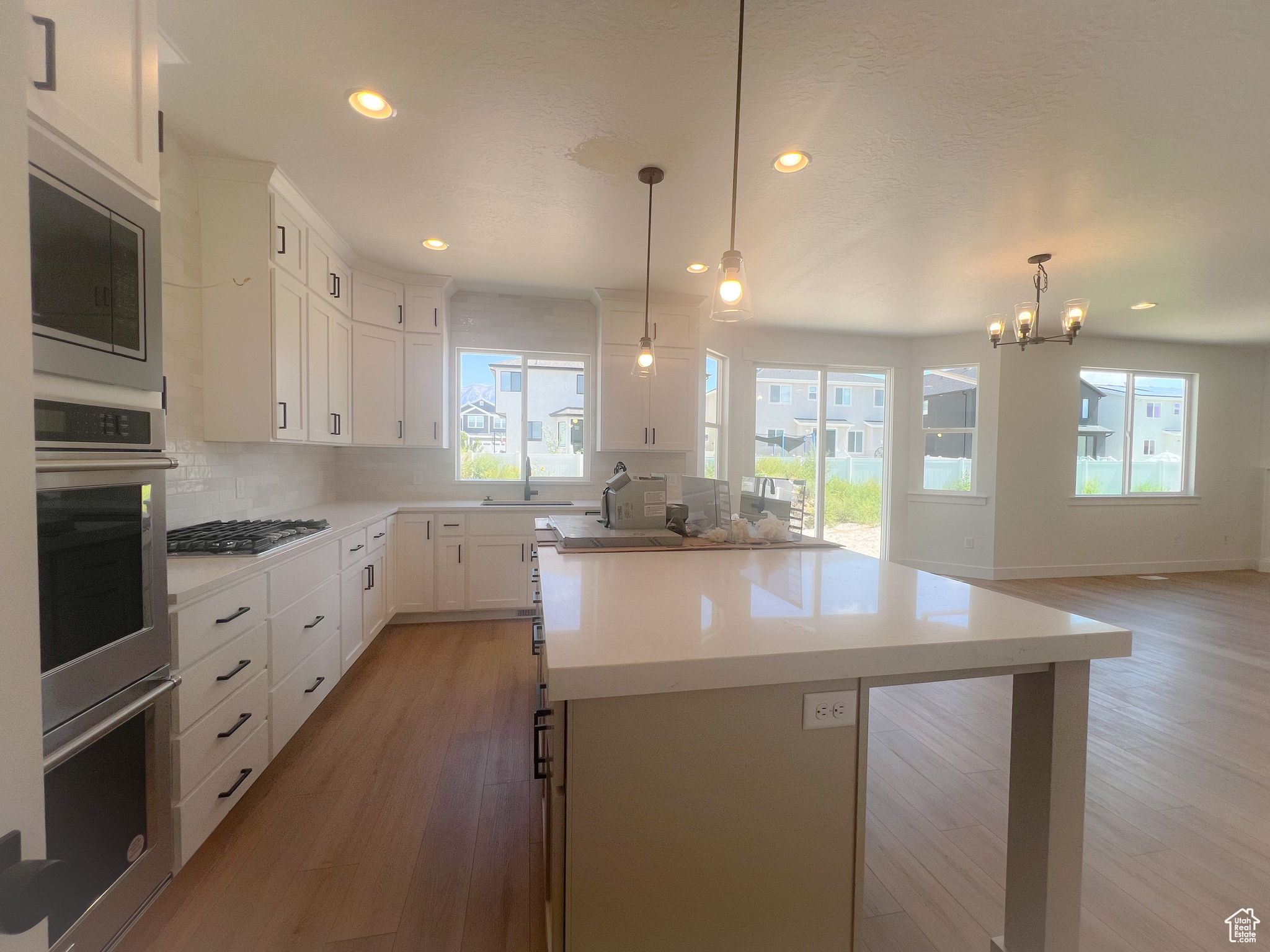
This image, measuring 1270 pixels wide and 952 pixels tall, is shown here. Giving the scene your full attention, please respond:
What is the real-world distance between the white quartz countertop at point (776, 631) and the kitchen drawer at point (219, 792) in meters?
1.30

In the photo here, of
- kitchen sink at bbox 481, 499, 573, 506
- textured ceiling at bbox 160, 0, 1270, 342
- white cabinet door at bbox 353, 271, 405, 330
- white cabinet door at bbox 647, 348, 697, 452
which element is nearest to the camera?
textured ceiling at bbox 160, 0, 1270, 342

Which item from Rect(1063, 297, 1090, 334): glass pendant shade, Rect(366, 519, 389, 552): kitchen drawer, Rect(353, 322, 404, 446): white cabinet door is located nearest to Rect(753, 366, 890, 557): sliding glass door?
Rect(1063, 297, 1090, 334): glass pendant shade

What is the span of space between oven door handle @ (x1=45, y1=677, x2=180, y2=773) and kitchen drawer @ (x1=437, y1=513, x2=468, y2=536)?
2.45 metres

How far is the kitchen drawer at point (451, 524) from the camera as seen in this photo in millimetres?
3930

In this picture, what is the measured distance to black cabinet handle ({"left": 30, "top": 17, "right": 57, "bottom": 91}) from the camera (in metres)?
1.00

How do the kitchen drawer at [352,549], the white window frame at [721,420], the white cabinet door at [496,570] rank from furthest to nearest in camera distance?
the white window frame at [721,420]
the white cabinet door at [496,570]
the kitchen drawer at [352,549]

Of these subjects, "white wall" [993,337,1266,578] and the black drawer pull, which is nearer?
the black drawer pull

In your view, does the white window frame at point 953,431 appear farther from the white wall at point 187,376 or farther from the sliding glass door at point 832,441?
the white wall at point 187,376

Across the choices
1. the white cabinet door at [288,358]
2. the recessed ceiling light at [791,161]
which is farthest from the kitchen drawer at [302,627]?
the recessed ceiling light at [791,161]

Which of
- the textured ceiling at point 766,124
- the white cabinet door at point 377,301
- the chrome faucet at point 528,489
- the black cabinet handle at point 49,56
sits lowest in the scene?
the chrome faucet at point 528,489

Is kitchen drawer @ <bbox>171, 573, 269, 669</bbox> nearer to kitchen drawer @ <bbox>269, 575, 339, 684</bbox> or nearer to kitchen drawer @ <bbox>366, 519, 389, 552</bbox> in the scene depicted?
kitchen drawer @ <bbox>269, 575, 339, 684</bbox>

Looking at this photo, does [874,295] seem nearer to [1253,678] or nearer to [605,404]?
[605,404]

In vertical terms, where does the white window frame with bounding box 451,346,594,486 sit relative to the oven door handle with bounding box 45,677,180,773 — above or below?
above

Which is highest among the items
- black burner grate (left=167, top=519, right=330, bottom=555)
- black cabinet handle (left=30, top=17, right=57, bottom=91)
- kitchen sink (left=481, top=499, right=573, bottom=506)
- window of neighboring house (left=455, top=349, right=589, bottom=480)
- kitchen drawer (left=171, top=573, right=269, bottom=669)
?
black cabinet handle (left=30, top=17, right=57, bottom=91)
